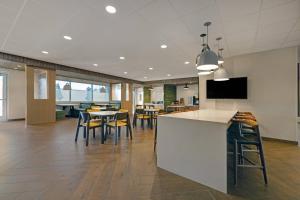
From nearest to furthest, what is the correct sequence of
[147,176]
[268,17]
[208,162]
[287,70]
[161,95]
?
[208,162]
[147,176]
[268,17]
[287,70]
[161,95]

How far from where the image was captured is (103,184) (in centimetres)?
189

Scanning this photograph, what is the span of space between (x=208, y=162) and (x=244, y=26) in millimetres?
2765

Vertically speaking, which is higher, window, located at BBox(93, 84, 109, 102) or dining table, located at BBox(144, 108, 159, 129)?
window, located at BBox(93, 84, 109, 102)

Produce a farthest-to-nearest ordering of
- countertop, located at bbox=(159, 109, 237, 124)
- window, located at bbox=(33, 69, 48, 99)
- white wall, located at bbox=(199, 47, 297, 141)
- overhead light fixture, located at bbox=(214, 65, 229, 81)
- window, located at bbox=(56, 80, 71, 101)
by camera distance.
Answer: window, located at bbox=(56, 80, 71, 101) → window, located at bbox=(33, 69, 48, 99) → white wall, located at bbox=(199, 47, 297, 141) → overhead light fixture, located at bbox=(214, 65, 229, 81) → countertop, located at bbox=(159, 109, 237, 124)

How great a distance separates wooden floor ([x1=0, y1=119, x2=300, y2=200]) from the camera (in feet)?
5.57

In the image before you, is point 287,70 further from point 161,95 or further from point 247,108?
point 161,95

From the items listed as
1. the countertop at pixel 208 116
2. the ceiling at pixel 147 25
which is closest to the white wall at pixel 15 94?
the ceiling at pixel 147 25

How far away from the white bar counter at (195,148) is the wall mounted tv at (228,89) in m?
2.97

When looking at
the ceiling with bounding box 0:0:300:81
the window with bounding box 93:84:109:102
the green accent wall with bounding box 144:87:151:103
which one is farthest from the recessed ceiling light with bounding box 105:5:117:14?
the green accent wall with bounding box 144:87:151:103

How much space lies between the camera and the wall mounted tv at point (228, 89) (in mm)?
4465

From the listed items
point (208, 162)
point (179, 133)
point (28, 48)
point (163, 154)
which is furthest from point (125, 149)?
point (28, 48)

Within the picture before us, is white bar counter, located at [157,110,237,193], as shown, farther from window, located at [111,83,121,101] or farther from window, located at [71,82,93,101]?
window, located at [111,83,121,101]

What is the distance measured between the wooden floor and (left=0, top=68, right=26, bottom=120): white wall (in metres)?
5.48

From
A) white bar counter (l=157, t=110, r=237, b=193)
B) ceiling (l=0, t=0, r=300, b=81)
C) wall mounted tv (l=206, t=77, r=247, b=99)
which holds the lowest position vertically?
white bar counter (l=157, t=110, r=237, b=193)
